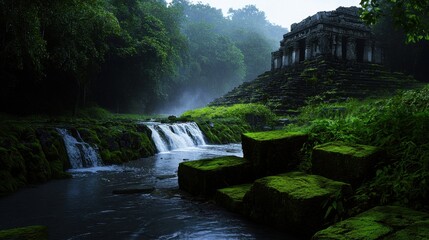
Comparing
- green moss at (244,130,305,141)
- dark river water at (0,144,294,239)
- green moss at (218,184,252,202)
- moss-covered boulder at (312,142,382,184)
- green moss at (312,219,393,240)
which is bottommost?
dark river water at (0,144,294,239)

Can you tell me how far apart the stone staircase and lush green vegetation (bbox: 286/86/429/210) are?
1456cm

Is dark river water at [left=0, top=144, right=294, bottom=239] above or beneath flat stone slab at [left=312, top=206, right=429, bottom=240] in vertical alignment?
beneath

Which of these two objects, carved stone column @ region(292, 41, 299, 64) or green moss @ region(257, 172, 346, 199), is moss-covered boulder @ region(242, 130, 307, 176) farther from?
carved stone column @ region(292, 41, 299, 64)


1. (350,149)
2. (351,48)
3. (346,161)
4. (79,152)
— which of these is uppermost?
(351,48)

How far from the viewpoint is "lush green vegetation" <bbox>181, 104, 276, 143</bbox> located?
56.0ft

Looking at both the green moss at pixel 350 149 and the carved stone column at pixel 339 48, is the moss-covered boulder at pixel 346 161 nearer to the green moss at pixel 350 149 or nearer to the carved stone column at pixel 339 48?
the green moss at pixel 350 149

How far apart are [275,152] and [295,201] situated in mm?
1726

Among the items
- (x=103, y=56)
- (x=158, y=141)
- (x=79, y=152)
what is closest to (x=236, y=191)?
(x=79, y=152)

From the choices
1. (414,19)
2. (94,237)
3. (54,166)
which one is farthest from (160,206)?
(414,19)

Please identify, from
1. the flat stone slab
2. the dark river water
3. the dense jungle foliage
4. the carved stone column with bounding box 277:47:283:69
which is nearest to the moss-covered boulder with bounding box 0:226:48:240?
the dark river water

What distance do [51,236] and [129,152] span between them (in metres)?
6.97

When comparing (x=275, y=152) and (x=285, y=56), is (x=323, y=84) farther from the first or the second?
(x=275, y=152)

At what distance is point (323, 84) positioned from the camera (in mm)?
22297

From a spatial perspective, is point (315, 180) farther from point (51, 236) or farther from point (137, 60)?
point (137, 60)
